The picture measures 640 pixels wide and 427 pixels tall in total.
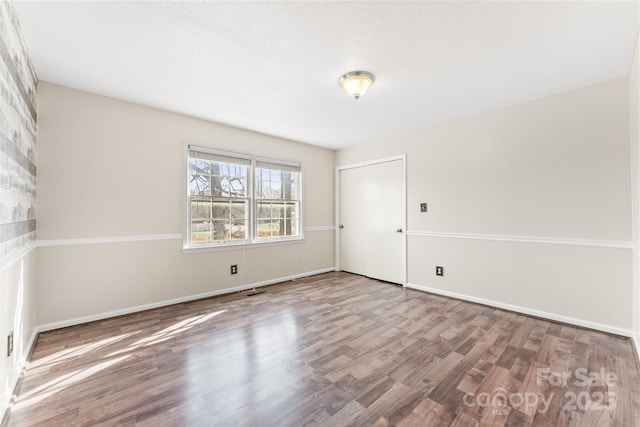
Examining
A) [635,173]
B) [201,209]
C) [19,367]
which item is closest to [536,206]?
[635,173]

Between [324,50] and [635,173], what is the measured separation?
283 centimetres

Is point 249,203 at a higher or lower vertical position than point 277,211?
higher

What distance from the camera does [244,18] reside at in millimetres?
1750

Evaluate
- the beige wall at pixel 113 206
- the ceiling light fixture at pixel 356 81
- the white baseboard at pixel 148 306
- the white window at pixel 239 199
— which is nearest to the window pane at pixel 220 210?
the white window at pixel 239 199

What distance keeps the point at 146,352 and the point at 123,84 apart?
8.31 ft

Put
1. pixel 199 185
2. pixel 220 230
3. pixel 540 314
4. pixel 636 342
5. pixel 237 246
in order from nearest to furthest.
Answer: pixel 636 342 → pixel 540 314 → pixel 199 185 → pixel 220 230 → pixel 237 246

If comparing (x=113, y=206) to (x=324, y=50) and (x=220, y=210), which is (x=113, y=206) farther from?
(x=324, y=50)

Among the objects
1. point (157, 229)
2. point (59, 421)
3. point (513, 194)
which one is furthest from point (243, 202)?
point (513, 194)

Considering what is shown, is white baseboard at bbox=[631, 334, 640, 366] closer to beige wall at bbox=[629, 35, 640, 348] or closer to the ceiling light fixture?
beige wall at bbox=[629, 35, 640, 348]

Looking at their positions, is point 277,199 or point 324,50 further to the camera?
point 277,199

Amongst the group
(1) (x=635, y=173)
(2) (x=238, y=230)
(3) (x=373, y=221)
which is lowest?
(2) (x=238, y=230)

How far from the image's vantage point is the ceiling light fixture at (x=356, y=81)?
241 centimetres

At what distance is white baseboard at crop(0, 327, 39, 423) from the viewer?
1.52m

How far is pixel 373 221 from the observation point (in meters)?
4.68
